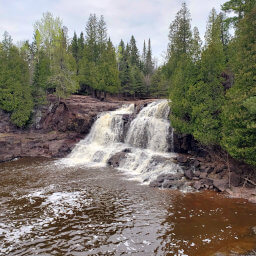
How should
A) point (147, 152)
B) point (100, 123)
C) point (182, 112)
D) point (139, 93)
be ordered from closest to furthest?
1. point (182, 112)
2. point (147, 152)
3. point (100, 123)
4. point (139, 93)

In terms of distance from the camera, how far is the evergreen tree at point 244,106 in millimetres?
14641

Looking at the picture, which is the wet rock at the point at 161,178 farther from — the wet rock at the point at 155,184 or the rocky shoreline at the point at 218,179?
Result: the wet rock at the point at 155,184

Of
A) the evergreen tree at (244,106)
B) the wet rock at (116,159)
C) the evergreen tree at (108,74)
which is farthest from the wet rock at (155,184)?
the evergreen tree at (108,74)

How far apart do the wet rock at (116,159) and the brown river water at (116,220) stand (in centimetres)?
475

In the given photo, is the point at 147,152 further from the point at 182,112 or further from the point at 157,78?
the point at 157,78

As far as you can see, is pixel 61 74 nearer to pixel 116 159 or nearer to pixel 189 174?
pixel 116 159

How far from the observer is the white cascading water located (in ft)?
69.7

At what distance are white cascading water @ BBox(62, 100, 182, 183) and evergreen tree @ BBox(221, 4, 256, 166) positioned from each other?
5.77 metres

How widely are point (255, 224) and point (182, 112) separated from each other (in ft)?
37.5

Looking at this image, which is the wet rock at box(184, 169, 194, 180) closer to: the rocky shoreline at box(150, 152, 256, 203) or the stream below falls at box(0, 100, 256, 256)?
the rocky shoreline at box(150, 152, 256, 203)

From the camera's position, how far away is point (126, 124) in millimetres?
28875

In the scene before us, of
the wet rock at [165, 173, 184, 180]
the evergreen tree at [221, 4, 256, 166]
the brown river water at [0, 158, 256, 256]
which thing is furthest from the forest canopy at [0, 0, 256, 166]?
the brown river water at [0, 158, 256, 256]

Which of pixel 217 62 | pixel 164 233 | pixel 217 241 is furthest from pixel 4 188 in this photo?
pixel 217 62

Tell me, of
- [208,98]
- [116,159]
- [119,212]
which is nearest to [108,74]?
[116,159]
